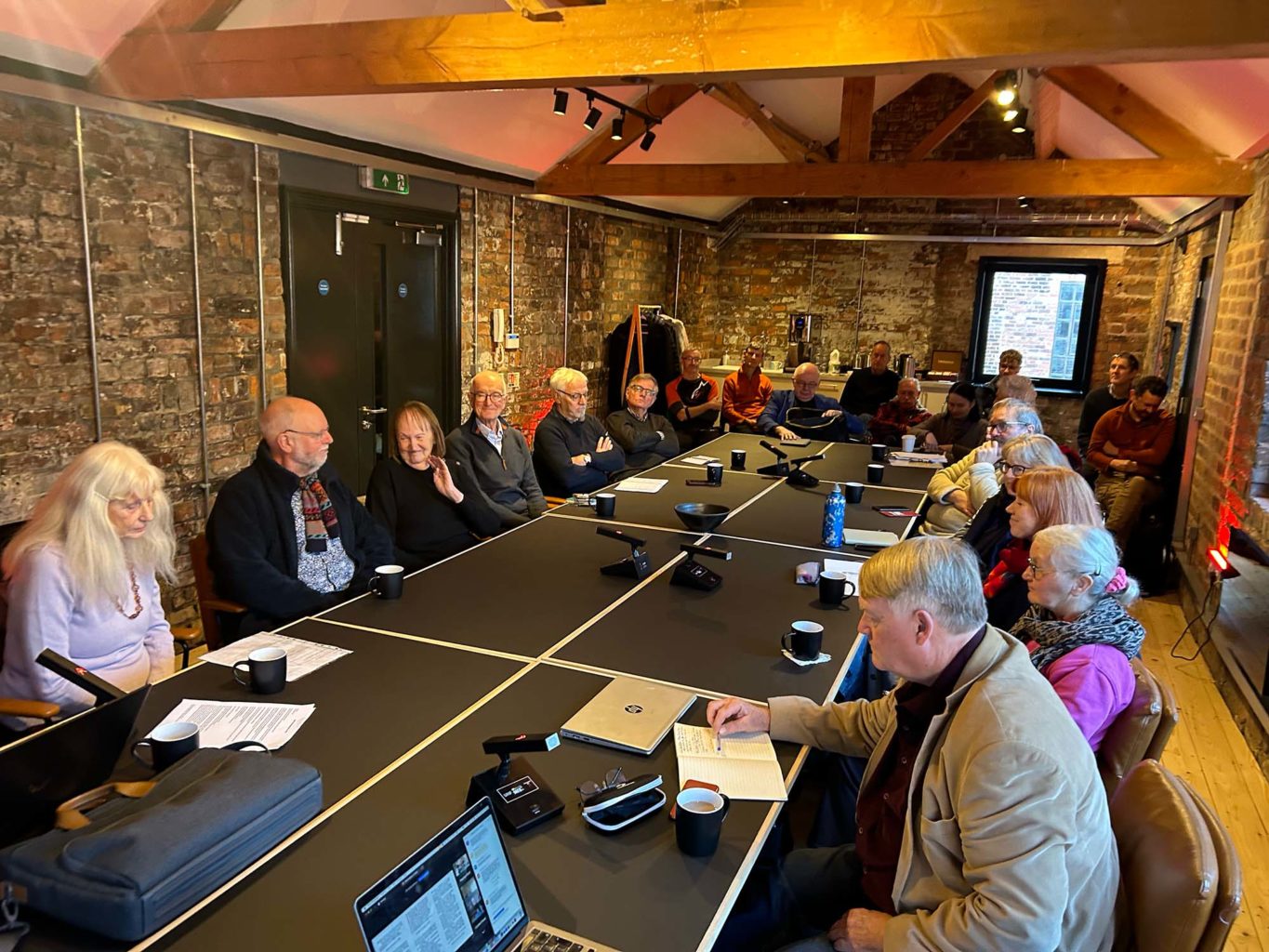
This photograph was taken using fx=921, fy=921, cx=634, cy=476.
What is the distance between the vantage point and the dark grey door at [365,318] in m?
5.34

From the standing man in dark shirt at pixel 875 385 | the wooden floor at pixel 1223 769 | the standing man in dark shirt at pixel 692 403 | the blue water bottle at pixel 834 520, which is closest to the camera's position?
the wooden floor at pixel 1223 769

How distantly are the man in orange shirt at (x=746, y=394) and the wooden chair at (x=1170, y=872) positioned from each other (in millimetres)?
6649

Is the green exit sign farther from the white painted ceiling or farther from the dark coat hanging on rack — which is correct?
the dark coat hanging on rack

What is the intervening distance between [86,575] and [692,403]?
6093mm

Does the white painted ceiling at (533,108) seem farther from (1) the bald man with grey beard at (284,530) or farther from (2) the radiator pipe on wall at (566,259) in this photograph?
(1) the bald man with grey beard at (284,530)

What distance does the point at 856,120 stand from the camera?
6.90 metres

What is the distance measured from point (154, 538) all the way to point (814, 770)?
2.16 m

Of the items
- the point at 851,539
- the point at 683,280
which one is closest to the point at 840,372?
the point at 683,280

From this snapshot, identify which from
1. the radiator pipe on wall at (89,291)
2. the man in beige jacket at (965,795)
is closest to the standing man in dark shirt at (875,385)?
the radiator pipe on wall at (89,291)

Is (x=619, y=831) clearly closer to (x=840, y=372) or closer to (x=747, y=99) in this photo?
(x=747, y=99)

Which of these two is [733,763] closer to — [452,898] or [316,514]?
[452,898]

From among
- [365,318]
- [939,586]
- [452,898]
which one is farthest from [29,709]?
[365,318]

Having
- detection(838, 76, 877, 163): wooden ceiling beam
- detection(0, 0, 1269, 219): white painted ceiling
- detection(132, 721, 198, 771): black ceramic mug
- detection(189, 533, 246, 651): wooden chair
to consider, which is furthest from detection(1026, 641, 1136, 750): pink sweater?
detection(838, 76, 877, 163): wooden ceiling beam

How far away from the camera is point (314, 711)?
213 centimetres
